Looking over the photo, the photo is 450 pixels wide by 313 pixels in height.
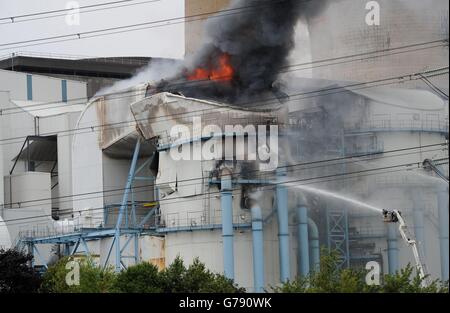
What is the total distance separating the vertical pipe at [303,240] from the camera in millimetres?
55844

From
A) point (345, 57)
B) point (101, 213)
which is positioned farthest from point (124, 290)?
point (345, 57)

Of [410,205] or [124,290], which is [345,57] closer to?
[410,205]

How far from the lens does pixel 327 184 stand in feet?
185

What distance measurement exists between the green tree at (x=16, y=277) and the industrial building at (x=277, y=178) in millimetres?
7392

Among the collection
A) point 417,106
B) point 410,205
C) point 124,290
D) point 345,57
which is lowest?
point 124,290

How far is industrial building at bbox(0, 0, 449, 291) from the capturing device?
5547 centimetres

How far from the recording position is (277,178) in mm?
54656

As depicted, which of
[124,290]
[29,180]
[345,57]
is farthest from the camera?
[29,180]

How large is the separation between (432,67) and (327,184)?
10.5 metres

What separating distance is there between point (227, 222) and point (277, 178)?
11.3 ft
